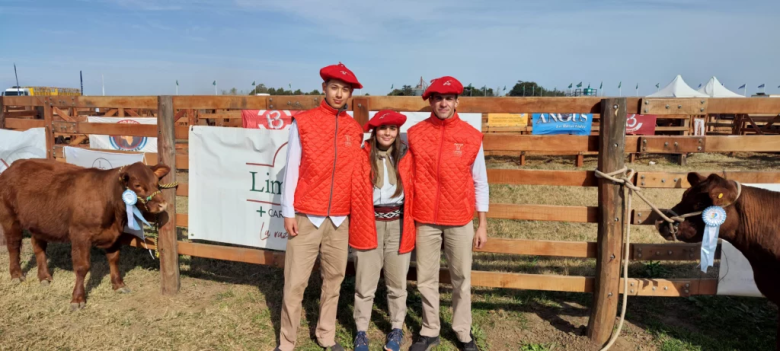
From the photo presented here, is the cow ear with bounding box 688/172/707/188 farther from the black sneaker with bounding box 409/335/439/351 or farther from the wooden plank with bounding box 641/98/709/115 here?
the black sneaker with bounding box 409/335/439/351

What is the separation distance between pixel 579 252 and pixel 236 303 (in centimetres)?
319

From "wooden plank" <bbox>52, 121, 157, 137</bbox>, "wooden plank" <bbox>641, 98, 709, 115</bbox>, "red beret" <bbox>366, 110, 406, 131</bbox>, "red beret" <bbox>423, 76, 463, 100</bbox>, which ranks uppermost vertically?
"red beret" <bbox>423, 76, 463, 100</bbox>

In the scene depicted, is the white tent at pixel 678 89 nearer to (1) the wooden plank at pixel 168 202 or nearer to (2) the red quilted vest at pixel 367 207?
(2) the red quilted vest at pixel 367 207

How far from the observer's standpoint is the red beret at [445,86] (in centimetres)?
332

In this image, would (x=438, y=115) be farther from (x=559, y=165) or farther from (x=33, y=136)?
(x=559, y=165)

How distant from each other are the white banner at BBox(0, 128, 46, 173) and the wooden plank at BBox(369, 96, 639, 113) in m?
4.58

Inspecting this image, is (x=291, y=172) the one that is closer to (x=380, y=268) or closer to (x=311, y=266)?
(x=311, y=266)

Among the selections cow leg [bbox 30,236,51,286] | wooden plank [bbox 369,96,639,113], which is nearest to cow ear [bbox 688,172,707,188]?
wooden plank [bbox 369,96,639,113]

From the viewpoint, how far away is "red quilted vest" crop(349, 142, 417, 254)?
343cm

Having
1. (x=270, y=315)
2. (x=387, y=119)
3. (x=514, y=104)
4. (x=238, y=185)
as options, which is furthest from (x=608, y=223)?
(x=238, y=185)

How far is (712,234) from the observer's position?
3.37 m

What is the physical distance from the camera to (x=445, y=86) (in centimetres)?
334

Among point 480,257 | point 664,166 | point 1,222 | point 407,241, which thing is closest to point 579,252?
point 407,241

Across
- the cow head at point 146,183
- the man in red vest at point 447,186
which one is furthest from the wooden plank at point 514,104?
the cow head at point 146,183
